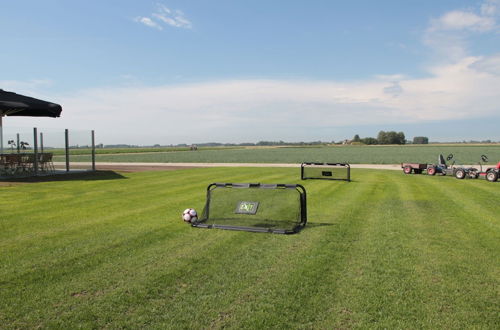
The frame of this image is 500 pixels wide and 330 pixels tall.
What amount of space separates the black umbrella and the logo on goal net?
1342cm

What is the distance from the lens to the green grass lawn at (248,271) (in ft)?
13.2

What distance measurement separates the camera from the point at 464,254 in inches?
243

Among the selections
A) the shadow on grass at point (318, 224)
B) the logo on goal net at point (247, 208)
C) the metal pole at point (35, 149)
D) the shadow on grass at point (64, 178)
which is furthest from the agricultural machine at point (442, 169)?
the metal pole at point (35, 149)

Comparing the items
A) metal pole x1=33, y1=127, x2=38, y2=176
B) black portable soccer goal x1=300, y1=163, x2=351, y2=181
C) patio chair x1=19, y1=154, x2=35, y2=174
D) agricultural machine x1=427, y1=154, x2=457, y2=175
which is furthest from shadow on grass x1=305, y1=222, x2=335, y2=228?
metal pole x1=33, y1=127, x2=38, y2=176

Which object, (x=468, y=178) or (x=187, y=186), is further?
(x=468, y=178)

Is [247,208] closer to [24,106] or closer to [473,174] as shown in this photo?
[24,106]

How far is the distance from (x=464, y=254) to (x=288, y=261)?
124 inches

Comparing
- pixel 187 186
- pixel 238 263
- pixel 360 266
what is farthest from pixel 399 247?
pixel 187 186

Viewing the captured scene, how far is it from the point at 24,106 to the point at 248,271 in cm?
1587

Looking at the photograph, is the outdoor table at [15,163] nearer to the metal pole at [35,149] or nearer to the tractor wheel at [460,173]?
the metal pole at [35,149]

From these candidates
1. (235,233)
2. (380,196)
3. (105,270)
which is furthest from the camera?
(380,196)

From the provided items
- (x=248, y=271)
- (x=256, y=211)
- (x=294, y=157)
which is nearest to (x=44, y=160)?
(x=256, y=211)

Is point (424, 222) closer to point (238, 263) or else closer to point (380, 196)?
point (380, 196)

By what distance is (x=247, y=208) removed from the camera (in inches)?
336
